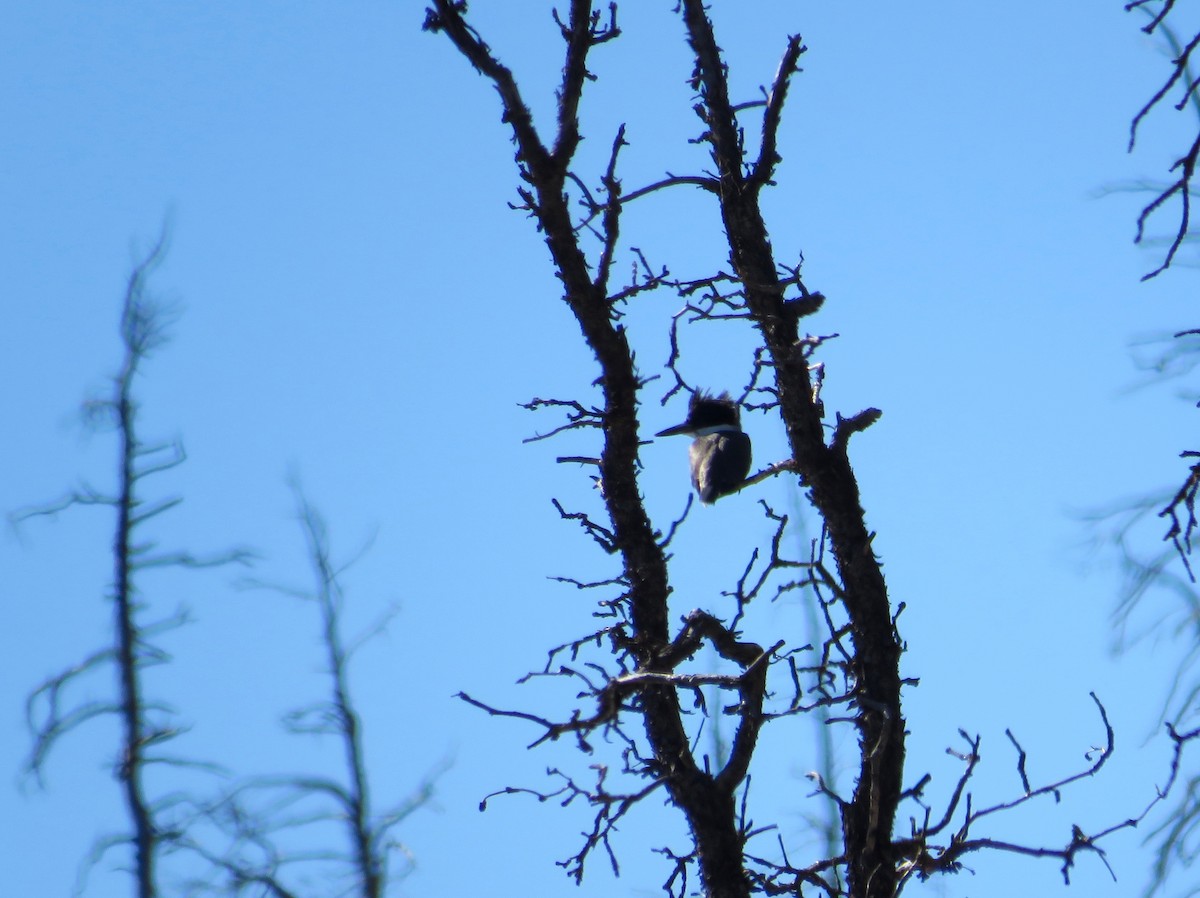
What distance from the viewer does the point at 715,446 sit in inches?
509

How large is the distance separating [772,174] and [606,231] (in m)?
0.81

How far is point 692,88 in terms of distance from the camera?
606cm

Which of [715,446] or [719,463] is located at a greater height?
[715,446]

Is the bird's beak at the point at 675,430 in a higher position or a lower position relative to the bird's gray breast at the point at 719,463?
higher

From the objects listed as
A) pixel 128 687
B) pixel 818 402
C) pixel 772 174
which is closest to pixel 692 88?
pixel 772 174

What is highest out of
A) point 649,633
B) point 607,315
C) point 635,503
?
point 607,315

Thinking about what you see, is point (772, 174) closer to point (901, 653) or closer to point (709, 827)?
point (901, 653)

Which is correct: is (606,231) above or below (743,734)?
above

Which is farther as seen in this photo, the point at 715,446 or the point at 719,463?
the point at 715,446

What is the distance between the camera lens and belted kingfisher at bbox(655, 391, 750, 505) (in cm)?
1259

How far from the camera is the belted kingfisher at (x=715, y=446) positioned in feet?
41.3

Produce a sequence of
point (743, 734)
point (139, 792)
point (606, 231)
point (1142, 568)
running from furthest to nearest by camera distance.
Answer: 1. point (139, 792)
2. point (1142, 568)
3. point (606, 231)
4. point (743, 734)

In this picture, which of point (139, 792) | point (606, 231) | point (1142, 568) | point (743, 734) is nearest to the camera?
point (743, 734)

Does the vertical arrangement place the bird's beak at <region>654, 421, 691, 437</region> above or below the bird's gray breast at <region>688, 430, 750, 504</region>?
above
